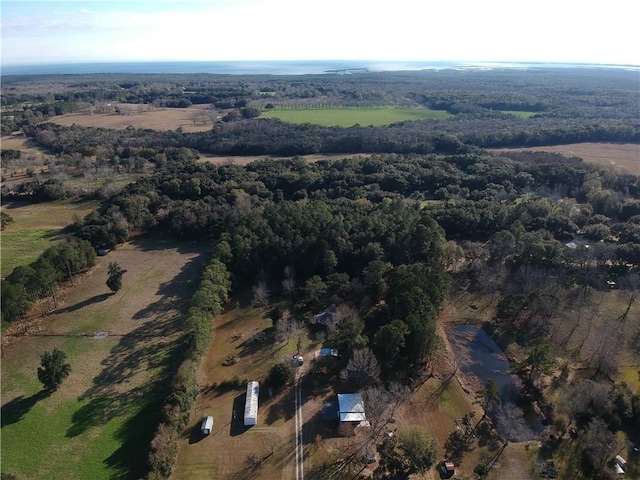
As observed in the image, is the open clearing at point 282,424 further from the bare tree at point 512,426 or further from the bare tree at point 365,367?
the bare tree at point 365,367

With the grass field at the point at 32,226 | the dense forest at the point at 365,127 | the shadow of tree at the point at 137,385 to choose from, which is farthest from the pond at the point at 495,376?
the dense forest at the point at 365,127

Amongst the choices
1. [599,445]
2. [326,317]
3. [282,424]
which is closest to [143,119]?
[326,317]

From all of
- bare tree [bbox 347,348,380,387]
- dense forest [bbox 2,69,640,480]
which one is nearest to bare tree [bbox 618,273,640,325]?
dense forest [bbox 2,69,640,480]

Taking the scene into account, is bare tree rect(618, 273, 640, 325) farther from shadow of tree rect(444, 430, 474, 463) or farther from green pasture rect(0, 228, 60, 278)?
green pasture rect(0, 228, 60, 278)

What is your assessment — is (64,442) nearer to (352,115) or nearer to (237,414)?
(237,414)

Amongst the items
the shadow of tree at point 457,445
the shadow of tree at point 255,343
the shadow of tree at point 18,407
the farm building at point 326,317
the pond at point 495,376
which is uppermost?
the farm building at point 326,317

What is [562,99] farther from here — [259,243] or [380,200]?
[259,243]
